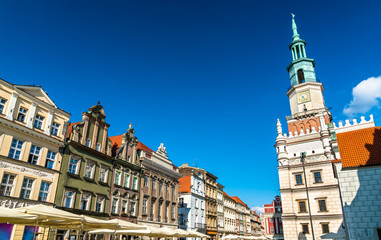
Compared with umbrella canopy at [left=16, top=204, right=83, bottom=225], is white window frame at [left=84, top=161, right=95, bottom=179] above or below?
above

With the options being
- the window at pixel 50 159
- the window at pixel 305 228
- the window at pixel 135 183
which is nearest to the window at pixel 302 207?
the window at pixel 305 228

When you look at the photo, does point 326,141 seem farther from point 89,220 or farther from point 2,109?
point 2,109

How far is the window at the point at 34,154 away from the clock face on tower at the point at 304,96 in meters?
42.5

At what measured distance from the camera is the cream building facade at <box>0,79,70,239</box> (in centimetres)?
2034

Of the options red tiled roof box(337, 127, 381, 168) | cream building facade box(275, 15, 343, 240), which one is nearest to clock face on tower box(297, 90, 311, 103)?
cream building facade box(275, 15, 343, 240)

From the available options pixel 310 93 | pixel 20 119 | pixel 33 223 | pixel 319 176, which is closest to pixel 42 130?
pixel 20 119

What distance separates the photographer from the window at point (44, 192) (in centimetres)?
2233

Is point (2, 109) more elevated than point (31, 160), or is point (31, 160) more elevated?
point (2, 109)

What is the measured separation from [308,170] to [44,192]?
34715mm

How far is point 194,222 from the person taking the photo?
47312 mm

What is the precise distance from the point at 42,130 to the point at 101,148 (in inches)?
296

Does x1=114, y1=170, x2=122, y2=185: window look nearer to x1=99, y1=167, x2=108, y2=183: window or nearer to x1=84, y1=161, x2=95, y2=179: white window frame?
x1=99, y1=167, x2=108, y2=183: window

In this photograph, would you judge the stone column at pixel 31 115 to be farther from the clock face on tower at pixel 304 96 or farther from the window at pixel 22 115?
the clock face on tower at pixel 304 96

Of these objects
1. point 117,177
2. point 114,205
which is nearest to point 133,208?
point 114,205
